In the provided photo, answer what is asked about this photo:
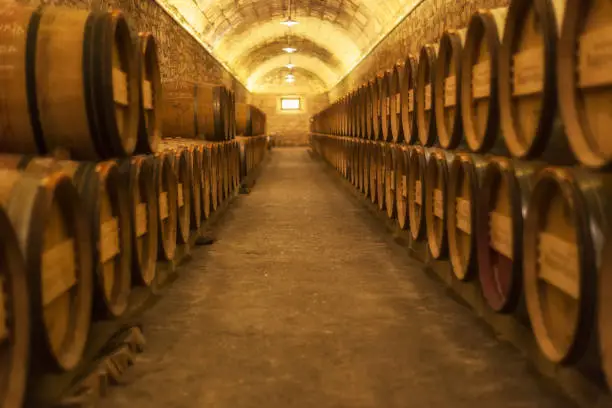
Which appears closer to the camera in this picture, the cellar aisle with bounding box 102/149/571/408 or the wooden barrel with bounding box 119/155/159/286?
the cellar aisle with bounding box 102/149/571/408

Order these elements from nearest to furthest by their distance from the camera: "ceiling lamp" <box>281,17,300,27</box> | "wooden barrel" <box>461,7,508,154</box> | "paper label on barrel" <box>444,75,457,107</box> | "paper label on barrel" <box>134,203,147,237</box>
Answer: "wooden barrel" <box>461,7,508,154</box> < "paper label on barrel" <box>134,203,147,237</box> < "paper label on barrel" <box>444,75,457,107</box> < "ceiling lamp" <box>281,17,300,27</box>

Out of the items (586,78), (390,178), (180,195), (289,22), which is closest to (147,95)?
(180,195)

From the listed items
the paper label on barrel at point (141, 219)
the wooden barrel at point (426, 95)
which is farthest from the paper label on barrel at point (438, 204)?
the paper label on barrel at point (141, 219)

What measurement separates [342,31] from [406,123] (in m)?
10.9

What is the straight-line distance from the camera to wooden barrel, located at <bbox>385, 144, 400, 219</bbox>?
5.31 meters

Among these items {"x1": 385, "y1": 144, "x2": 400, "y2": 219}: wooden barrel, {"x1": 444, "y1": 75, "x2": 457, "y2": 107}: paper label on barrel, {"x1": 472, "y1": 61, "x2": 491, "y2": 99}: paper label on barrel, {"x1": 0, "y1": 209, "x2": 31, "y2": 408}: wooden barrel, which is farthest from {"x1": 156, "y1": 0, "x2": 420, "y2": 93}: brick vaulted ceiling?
{"x1": 0, "y1": 209, "x2": 31, "y2": 408}: wooden barrel

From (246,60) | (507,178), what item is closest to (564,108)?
(507,178)

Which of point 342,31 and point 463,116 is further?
point 342,31

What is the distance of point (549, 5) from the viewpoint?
2152 mm

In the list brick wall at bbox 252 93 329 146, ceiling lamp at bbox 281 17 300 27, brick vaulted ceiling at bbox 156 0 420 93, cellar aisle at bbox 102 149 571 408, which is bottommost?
cellar aisle at bbox 102 149 571 408

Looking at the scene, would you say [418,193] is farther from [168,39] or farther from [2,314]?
[168,39]

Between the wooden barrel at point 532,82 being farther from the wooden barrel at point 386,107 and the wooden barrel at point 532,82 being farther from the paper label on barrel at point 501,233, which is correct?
the wooden barrel at point 386,107

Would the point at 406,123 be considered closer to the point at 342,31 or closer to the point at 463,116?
the point at 463,116

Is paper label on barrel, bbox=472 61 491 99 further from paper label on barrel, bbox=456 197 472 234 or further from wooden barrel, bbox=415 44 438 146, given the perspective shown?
wooden barrel, bbox=415 44 438 146
